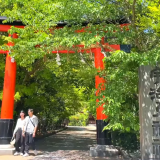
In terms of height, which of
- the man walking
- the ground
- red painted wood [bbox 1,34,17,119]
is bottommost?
the ground

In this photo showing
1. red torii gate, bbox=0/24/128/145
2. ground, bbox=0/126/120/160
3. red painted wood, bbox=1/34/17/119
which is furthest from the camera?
red painted wood, bbox=1/34/17/119

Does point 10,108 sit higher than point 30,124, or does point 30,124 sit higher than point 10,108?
point 10,108

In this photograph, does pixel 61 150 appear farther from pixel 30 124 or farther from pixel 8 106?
pixel 8 106

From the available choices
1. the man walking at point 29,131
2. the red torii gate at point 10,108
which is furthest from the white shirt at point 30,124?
the red torii gate at point 10,108

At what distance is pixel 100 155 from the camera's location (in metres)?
7.21

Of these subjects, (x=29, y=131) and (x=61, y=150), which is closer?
(x=29, y=131)

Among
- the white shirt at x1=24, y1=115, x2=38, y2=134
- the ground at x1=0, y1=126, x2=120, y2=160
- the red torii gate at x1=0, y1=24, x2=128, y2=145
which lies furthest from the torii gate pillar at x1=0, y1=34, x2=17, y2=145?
the white shirt at x1=24, y1=115, x2=38, y2=134

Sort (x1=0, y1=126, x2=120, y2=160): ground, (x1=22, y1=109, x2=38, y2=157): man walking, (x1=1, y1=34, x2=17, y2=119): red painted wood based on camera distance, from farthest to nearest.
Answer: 1. (x1=1, y1=34, x2=17, y2=119): red painted wood
2. (x1=22, y1=109, x2=38, y2=157): man walking
3. (x1=0, y1=126, x2=120, y2=160): ground

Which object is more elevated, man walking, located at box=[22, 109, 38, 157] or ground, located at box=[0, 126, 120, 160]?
man walking, located at box=[22, 109, 38, 157]

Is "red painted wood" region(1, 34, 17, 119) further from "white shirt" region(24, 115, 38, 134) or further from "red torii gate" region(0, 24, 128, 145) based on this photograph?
"white shirt" region(24, 115, 38, 134)

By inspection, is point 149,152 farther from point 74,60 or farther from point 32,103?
point 32,103

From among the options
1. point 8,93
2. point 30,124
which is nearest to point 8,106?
point 8,93

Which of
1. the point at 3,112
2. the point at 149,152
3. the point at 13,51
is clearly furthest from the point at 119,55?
the point at 3,112

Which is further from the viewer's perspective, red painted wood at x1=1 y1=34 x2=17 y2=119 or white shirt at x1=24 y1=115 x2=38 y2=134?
red painted wood at x1=1 y1=34 x2=17 y2=119
